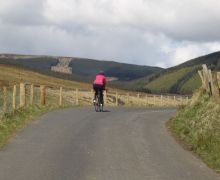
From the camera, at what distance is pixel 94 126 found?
19.1m

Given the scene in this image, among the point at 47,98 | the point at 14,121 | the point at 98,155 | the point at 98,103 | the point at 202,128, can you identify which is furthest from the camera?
the point at 47,98

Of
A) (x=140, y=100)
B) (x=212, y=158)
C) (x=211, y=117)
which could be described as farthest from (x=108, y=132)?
(x=140, y=100)

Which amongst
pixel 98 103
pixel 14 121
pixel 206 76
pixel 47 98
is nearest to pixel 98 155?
pixel 14 121

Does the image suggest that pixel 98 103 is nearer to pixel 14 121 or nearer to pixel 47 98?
pixel 14 121

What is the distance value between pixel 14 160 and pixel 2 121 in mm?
6648

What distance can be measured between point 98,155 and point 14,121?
732 centimetres

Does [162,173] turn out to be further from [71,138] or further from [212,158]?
[71,138]

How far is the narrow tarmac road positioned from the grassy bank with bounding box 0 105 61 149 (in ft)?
1.12

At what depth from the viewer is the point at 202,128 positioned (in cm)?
1554

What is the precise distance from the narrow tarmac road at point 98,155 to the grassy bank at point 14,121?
13.4 inches

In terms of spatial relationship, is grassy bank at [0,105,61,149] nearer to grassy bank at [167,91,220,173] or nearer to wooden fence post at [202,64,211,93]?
grassy bank at [167,91,220,173]

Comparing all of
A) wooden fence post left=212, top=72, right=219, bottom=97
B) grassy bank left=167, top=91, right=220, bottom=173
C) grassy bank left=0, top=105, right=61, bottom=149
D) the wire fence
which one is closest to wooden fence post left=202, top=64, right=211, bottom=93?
grassy bank left=167, top=91, right=220, bottom=173

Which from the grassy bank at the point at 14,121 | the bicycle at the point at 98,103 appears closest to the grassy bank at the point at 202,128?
the grassy bank at the point at 14,121

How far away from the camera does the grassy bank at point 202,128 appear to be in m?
13.4
